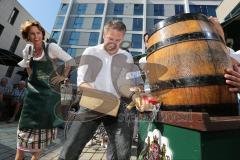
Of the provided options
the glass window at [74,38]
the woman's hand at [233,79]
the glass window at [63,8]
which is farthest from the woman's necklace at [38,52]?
the glass window at [63,8]

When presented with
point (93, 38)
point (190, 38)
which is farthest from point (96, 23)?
point (190, 38)

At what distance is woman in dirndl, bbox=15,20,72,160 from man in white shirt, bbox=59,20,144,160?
1.25 ft

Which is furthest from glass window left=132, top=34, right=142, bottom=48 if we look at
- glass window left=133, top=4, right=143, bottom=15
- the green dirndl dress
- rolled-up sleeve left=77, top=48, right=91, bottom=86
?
rolled-up sleeve left=77, top=48, right=91, bottom=86

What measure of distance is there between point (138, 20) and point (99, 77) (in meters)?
29.3

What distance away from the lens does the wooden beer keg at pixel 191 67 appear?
4.28 ft

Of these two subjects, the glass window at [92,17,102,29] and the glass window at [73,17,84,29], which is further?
the glass window at [73,17,84,29]

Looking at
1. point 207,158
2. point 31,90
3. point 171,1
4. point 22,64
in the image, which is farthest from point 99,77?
point 171,1

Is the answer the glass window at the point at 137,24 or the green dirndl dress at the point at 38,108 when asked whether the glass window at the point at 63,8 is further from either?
the green dirndl dress at the point at 38,108

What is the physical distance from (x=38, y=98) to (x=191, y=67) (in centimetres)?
144

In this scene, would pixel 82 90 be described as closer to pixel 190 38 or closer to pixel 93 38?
pixel 190 38

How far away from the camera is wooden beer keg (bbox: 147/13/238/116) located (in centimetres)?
131

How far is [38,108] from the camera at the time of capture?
77.7 inches

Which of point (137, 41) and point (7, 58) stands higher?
point (137, 41)

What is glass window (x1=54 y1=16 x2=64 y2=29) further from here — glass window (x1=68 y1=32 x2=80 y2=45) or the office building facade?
glass window (x1=68 y1=32 x2=80 y2=45)
